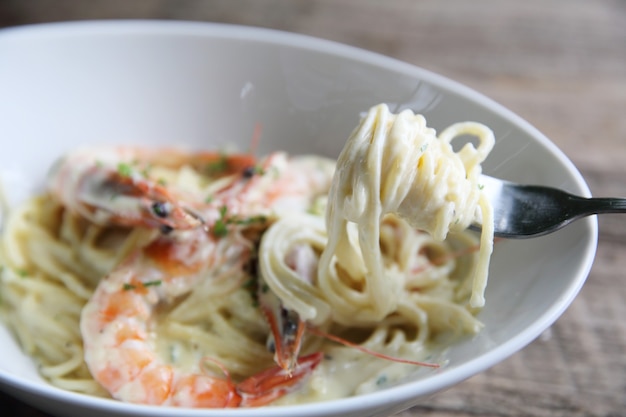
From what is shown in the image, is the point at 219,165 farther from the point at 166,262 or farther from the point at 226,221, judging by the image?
the point at 166,262

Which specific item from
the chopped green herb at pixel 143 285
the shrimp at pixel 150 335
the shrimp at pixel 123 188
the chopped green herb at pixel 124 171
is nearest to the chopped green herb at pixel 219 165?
the shrimp at pixel 123 188

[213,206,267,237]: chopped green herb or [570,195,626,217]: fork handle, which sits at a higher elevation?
[570,195,626,217]: fork handle

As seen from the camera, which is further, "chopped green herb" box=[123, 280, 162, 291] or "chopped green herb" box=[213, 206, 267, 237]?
"chopped green herb" box=[213, 206, 267, 237]

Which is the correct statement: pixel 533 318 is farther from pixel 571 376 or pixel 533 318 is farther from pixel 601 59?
pixel 601 59

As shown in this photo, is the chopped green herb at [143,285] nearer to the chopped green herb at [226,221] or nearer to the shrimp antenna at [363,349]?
the chopped green herb at [226,221]

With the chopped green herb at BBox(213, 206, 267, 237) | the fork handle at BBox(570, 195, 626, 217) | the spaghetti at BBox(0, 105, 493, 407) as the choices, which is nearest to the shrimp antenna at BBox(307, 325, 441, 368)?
the spaghetti at BBox(0, 105, 493, 407)

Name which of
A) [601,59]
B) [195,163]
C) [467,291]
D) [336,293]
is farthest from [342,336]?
[601,59]

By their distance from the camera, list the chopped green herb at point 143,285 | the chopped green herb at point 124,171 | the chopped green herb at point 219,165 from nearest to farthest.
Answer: the chopped green herb at point 143,285 < the chopped green herb at point 124,171 < the chopped green herb at point 219,165

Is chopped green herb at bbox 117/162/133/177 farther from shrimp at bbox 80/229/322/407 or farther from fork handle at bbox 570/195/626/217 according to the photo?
fork handle at bbox 570/195/626/217
